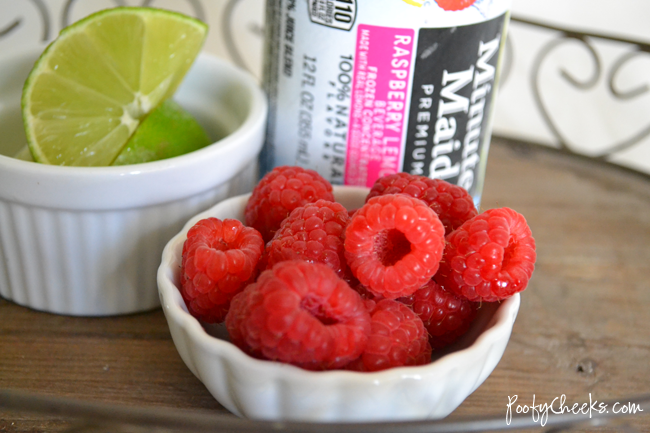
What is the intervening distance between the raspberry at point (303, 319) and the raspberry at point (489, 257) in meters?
0.07

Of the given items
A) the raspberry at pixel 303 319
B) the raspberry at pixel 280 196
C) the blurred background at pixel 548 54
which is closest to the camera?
the raspberry at pixel 303 319

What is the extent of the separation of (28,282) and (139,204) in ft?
0.35

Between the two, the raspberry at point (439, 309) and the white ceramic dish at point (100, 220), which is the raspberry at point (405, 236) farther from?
the white ceramic dish at point (100, 220)

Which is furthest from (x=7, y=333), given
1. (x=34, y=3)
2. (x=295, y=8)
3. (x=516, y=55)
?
(x=516, y=55)

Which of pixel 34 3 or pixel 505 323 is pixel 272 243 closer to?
pixel 505 323

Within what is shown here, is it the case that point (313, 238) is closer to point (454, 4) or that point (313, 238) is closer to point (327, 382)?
point (327, 382)

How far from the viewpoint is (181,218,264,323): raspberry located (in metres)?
0.36

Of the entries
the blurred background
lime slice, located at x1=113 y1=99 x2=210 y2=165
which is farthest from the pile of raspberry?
the blurred background

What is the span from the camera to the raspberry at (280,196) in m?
0.42

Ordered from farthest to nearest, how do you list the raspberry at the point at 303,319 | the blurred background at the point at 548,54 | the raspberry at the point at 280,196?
1. the blurred background at the point at 548,54
2. the raspberry at the point at 280,196
3. the raspberry at the point at 303,319

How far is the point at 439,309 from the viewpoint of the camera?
1.24ft

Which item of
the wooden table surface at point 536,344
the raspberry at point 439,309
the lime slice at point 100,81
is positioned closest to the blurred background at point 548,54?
the wooden table surface at point 536,344

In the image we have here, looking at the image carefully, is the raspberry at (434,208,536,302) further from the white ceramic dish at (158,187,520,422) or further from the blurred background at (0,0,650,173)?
the blurred background at (0,0,650,173)

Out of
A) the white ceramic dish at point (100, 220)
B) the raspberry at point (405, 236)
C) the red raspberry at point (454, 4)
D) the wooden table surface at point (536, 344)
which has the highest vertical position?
the red raspberry at point (454, 4)
